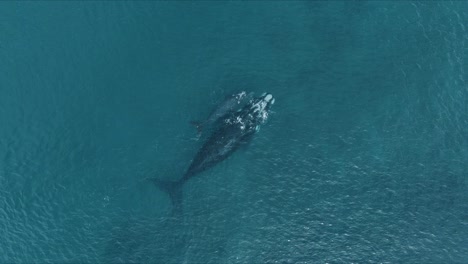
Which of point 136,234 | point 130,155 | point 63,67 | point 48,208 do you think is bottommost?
point 136,234

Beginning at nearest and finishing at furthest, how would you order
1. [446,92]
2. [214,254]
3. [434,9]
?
[214,254] → [446,92] → [434,9]

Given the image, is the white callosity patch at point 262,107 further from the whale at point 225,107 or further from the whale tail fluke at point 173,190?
the whale tail fluke at point 173,190

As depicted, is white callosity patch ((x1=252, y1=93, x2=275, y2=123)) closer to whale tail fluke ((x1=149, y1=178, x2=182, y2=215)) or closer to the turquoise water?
the turquoise water

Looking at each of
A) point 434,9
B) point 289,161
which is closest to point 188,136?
point 289,161

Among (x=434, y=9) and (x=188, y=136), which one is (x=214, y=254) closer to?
(x=188, y=136)

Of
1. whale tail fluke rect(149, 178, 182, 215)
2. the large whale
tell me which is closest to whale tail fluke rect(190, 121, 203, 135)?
the large whale

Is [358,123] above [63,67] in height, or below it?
below

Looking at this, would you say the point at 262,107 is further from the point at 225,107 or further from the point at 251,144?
the point at 251,144
